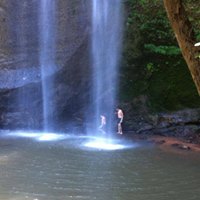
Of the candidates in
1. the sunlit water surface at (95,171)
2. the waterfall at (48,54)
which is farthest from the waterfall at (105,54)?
the sunlit water surface at (95,171)

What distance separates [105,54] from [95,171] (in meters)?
9.01

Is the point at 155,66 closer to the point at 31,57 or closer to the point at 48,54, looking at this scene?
the point at 48,54

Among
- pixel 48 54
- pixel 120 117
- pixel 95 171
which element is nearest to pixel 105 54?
pixel 48 54

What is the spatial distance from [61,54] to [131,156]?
8.12 meters

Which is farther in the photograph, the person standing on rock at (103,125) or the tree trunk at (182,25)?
the person standing on rock at (103,125)

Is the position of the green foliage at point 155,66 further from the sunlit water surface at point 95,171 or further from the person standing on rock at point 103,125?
the sunlit water surface at point 95,171

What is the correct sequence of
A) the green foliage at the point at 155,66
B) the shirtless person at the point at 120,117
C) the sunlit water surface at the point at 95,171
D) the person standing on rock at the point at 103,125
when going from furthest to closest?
the person standing on rock at the point at 103,125
the green foliage at the point at 155,66
the shirtless person at the point at 120,117
the sunlit water surface at the point at 95,171

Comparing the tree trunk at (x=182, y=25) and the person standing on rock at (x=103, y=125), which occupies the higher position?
the tree trunk at (x=182, y=25)

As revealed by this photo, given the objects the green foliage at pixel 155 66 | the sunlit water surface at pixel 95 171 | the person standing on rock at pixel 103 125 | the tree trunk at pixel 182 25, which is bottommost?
the sunlit water surface at pixel 95 171

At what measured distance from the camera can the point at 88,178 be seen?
930 cm

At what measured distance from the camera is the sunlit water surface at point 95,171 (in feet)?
27.0

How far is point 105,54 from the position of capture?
709 inches

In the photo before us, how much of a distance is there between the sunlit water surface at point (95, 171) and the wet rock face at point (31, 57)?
14.0ft

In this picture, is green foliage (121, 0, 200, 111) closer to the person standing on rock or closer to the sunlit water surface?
the person standing on rock
